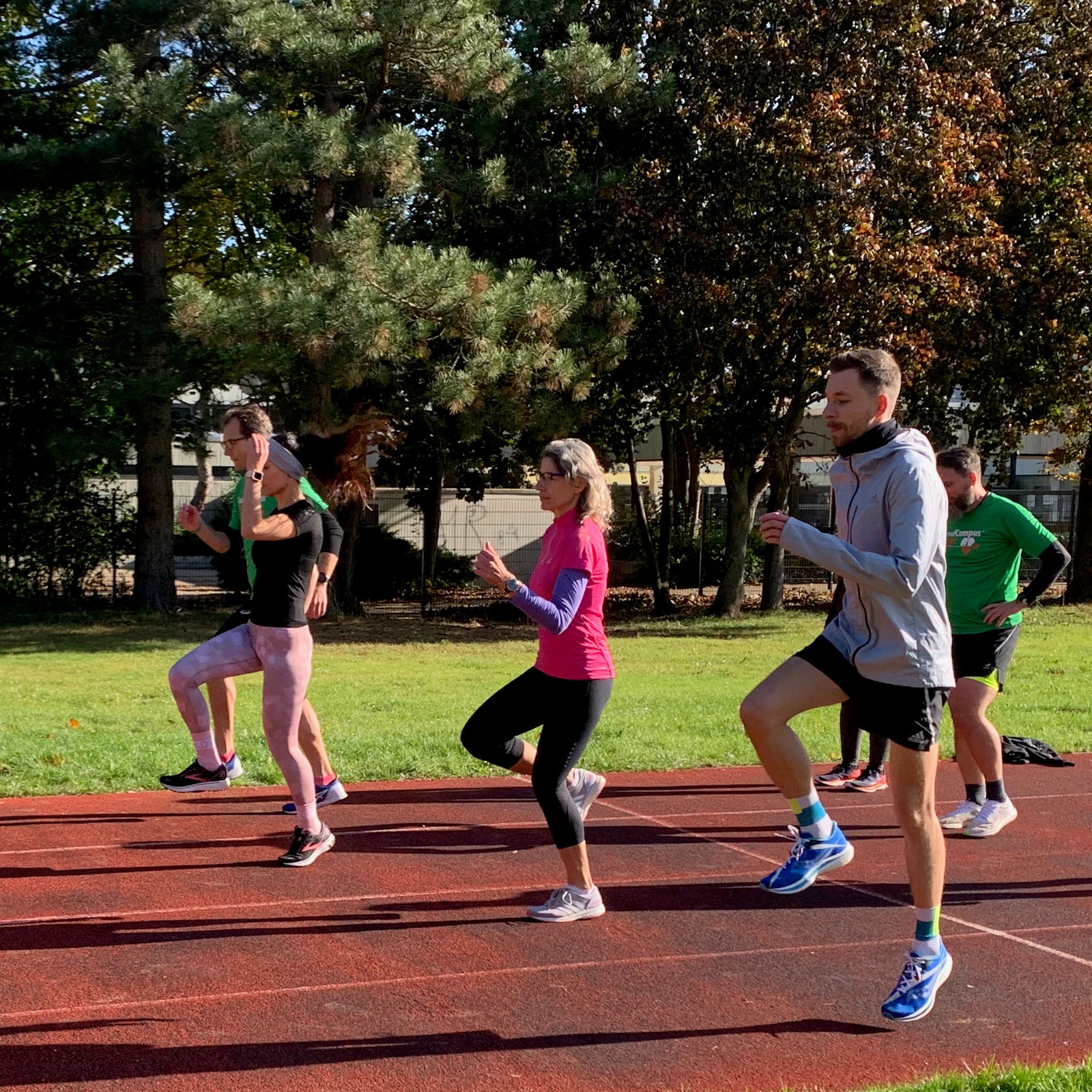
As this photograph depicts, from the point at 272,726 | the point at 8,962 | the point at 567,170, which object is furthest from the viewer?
the point at 567,170

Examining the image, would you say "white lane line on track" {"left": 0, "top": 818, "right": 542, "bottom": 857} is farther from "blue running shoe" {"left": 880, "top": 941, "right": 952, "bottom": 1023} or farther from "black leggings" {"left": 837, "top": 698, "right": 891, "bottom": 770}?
"blue running shoe" {"left": 880, "top": 941, "right": 952, "bottom": 1023}

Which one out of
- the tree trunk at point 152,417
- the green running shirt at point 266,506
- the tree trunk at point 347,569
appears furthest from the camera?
the tree trunk at point 347,569

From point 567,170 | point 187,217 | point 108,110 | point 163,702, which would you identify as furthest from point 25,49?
point 163,702

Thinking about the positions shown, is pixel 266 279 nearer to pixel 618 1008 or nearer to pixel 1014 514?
pixel 1014 514

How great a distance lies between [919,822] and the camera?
477cm

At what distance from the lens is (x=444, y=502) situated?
36.1m

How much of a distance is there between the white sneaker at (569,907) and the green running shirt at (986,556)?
2914 mm

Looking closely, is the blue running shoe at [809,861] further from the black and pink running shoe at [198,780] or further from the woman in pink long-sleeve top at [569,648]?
the black and pink running shoe at [198,780]

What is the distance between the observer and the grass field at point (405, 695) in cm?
962

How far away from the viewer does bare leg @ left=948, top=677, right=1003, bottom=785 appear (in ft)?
24.7

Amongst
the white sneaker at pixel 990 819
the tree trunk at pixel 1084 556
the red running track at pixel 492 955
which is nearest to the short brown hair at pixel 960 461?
the white sneaker at pixel 990 819

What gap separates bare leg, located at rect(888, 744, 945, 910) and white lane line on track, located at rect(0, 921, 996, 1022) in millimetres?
865

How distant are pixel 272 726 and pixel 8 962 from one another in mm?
1637

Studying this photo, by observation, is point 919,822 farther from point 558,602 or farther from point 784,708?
point 558,602
